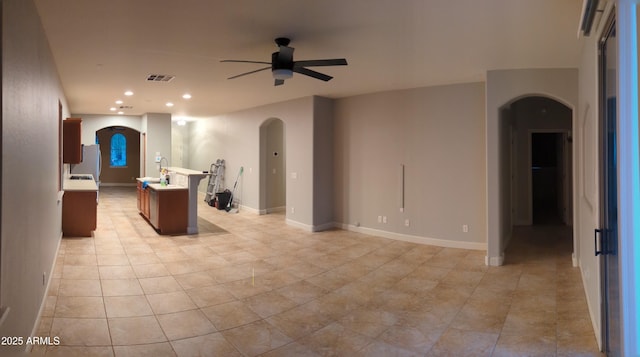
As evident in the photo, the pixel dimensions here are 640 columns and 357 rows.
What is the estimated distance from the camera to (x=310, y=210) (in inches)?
287

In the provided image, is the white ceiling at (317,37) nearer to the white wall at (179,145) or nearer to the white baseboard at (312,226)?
the white baseboard at (312,226)

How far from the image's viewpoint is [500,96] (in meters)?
4.96

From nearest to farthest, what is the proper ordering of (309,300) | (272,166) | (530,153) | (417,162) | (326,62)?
1. (326,62)
2. (309,300)
3. (417,162)
4. (530,153)
5. (272,166)

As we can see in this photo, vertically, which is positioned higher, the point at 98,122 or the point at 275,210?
the point at 98,122

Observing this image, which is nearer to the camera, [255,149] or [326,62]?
[326,62]

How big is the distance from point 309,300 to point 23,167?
2.61 m

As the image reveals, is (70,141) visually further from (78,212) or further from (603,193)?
(603,193)

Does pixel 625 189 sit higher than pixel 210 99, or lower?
lower

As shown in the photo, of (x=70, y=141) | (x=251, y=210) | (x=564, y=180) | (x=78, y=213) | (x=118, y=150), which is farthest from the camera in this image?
(x=118, y=150)

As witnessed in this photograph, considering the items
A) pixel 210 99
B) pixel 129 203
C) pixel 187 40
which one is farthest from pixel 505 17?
pixel 129 203

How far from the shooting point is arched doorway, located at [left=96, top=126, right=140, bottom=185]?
15.4 meters

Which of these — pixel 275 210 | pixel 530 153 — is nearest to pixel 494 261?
pixel 530 153

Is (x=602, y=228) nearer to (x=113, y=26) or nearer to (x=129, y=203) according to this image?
(x=113, y=26)

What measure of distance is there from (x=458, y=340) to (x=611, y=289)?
111 cm
